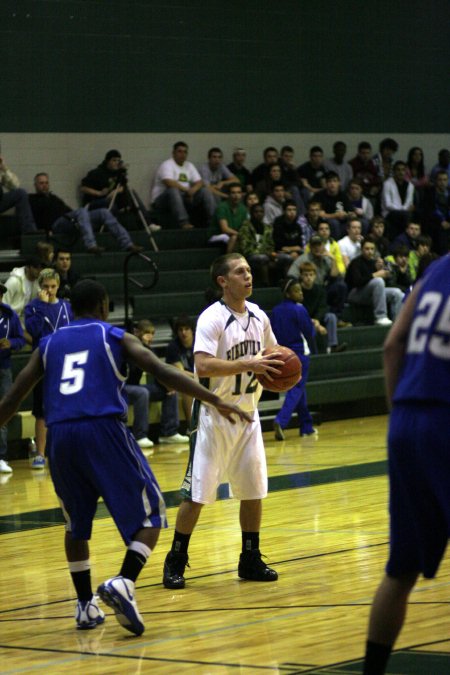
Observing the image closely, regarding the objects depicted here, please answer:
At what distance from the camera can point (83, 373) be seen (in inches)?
214

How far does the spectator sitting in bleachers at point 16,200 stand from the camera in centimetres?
1541

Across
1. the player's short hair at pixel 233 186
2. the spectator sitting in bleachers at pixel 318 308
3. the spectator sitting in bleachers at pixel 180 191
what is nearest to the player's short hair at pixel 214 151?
the spectator sitting in bleachers at pixel 180 191

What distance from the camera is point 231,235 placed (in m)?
16.7

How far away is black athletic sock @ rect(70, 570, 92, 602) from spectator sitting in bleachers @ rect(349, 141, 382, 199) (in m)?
14.1

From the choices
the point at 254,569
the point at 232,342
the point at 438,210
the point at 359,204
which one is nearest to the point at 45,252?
the point at 359,204

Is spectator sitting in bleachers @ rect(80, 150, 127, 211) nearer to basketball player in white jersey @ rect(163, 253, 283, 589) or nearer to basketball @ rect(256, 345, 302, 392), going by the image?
basketball player in white jersey @ rect(163, 253, 283, 589)

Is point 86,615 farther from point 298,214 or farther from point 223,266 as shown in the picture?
point 298,214

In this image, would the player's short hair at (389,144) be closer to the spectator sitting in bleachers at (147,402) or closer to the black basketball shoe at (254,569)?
the spectator sitting in bleachers at (147,402)

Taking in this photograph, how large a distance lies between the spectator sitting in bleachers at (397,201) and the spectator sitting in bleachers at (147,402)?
6.29 m

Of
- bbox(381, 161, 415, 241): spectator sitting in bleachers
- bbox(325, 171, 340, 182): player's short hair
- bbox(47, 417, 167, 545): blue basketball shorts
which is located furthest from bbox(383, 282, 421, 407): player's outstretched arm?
bbox(381, 161, 415, 241): spectator sitting in bleachers
